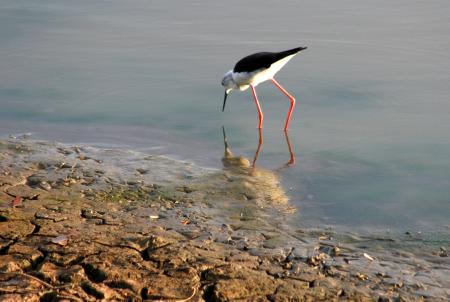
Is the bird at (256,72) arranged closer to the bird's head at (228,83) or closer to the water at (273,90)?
the bird's head at (228,83)

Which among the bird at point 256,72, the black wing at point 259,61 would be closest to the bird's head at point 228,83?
the bird at point 256,72

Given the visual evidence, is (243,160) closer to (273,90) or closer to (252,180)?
(252,180)

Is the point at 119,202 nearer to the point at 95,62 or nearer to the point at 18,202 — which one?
the point at 18,202

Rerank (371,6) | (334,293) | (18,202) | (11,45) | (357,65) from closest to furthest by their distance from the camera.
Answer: (334,293) → (18,202) → (357,65) → (11,45) → (371,6)

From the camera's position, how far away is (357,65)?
9273mm

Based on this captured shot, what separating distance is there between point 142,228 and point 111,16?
698cm

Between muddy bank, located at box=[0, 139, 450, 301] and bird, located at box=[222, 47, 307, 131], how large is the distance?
183cm

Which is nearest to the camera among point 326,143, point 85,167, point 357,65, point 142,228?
point 142,228

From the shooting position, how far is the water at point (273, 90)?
6.56 meters

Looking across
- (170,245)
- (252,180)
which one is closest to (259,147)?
A: (252,180)

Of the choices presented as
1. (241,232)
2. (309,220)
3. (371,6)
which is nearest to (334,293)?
(241,232)

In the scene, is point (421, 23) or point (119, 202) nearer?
point (119, 202)

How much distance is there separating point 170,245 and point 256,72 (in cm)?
390

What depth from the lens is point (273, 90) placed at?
9.24 m
